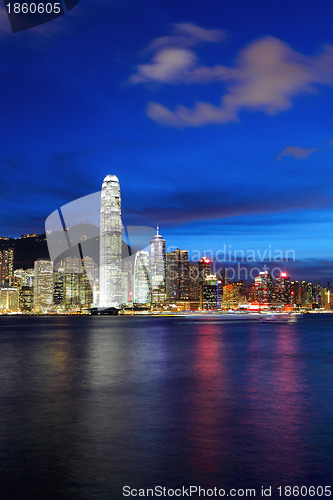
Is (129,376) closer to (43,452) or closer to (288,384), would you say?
(288,384)

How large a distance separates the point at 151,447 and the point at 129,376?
26.8 m

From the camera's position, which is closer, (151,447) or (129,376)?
(151,447)

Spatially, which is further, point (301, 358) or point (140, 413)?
point (301, 358)

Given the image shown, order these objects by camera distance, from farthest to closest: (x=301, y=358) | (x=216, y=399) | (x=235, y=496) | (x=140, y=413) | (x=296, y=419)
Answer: (x=301, y=358)
(x=216, y=399)
(x=140, y=413)
(x=296, y=419)
(x=235, y=496)

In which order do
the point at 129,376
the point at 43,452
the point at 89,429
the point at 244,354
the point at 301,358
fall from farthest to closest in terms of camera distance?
the point at 244,354 < the point at 301,358 < the point at 129,376 < the point at 89,429 < the point at 43,452

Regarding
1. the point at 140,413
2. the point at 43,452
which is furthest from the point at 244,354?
the point at 43,452

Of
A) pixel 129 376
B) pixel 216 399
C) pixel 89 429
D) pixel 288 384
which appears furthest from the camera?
pixel 129 376

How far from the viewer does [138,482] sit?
17.8m

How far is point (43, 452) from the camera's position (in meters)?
21.5

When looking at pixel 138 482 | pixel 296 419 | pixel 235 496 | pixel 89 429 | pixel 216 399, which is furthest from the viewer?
pixel 216 399

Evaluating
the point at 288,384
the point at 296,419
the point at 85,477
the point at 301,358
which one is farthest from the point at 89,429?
the point at 301,358

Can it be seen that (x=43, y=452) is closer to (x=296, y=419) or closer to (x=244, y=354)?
(x=296, y=419)

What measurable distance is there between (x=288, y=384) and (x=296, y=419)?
14933 mm

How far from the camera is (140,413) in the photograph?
30.8 metres
